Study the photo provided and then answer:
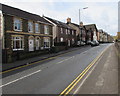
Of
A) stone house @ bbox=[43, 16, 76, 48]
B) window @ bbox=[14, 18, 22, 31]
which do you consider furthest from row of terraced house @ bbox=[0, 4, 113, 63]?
stone house @ bbox=[43, 16, 76, 48]

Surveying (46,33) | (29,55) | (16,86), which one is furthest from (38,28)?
(16,86)

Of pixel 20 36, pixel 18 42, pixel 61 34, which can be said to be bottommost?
pixel 18 42

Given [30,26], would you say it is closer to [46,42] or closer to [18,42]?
[18,42]

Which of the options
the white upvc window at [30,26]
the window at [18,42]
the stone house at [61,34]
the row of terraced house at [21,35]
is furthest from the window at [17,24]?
the stone house at [61,34]

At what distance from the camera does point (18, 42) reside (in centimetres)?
2038

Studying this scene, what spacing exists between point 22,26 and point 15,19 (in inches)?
67.2

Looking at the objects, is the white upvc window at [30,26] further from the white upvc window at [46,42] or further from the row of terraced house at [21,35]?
the white upvc window at [46,42]

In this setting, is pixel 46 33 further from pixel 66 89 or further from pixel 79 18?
pixel 66 89

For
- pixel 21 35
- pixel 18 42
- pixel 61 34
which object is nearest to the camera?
pixel 18 42

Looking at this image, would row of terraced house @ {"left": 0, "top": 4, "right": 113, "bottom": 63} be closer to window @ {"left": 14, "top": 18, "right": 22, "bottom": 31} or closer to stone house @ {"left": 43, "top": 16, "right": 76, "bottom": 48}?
window @ {"left": 14, "top": 18, "right": 22, "bottom": 31}

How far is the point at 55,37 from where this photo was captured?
33.5m

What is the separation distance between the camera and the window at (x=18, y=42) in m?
19.6

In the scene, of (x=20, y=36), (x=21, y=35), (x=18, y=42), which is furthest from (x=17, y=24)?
(x=18, y=42)

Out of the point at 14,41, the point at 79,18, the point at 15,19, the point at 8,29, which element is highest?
the point at 79,18
